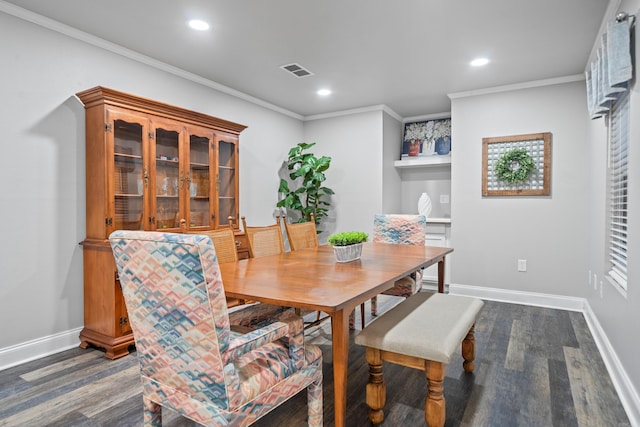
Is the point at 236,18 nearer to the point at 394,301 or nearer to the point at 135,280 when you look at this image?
the point at 135,280

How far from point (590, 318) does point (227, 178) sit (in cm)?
376

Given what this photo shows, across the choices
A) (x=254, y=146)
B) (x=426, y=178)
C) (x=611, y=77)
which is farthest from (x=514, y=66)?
(x=254, y=146)

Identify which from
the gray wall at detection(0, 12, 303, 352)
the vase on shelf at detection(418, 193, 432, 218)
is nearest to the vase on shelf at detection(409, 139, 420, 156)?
the vase on shelf at detection(418, 193, 432, 218)

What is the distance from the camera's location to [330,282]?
70.0 inches

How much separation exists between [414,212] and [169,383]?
4.80 metres

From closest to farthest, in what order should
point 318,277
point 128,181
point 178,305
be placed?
1. point 178,305
2. point 318,277
3. point 128,181

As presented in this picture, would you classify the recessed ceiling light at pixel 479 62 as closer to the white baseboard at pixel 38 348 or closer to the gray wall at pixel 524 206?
the gray wall at pixel 524 206

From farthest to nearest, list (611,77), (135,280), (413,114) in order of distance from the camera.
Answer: (413,114) → (611,77) → (135,280)

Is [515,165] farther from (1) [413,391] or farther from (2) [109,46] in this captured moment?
(2) [109,46]

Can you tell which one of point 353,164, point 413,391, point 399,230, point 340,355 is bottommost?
point 413,391

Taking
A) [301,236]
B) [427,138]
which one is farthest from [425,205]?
[301,236]

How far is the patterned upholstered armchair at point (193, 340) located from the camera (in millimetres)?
1185

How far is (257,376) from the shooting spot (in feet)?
4.54

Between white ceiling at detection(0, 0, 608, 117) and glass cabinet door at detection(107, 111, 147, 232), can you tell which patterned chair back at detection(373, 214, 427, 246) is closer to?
white ceiling at detection(0, 0, 608, 117)
